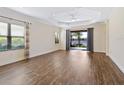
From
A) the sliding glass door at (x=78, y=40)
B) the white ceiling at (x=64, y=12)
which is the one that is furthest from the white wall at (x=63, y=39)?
the white ceiling at (x=64, y=12)

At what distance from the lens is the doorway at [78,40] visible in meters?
11.6

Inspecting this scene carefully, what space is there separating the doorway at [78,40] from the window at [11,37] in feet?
21.9

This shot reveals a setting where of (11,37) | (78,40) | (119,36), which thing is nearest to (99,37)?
(78,40)

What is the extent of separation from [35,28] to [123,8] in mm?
4855

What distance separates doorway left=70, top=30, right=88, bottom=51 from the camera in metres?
11.6

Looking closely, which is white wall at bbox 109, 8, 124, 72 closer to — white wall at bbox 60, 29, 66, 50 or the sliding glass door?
white wall at bbox 60, 29, 66, 50

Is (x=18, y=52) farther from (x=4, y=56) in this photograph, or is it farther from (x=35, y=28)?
(x=35, y=28)

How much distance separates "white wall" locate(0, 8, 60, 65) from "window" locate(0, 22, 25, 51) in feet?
0.85

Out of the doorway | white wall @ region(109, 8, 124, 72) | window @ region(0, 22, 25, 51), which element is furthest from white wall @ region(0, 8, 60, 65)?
white wall @ region(109, 8, 124, 72)

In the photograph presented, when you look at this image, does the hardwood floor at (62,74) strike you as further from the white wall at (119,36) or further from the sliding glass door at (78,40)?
the sliding glass door at (78,40)

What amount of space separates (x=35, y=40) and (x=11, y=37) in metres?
1.80

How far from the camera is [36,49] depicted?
276 inches

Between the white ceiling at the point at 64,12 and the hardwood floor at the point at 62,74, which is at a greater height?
the white ceiling at the point at 64,12
